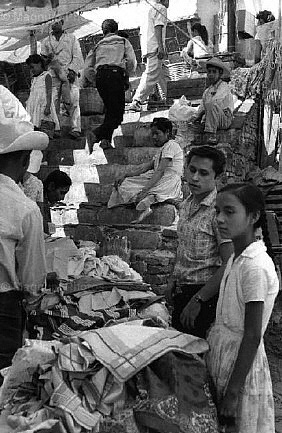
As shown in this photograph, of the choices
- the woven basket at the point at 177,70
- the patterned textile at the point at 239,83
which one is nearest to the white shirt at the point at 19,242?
the patterned textile at the point at 239,83

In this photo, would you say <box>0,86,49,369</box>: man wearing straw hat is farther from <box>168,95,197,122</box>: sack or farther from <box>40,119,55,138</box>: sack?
<box>40,119,55,138</box>: sack

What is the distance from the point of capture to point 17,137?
121 inches

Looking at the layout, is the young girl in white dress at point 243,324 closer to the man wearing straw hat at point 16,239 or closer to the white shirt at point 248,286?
the white shirt at point 248,286

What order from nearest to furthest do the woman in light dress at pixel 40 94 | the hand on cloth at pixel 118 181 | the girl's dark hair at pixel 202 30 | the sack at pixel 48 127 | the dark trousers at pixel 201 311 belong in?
the dark trousers at pixel 201 311 < the hand on cloth at pixel 118 181 < the woman in light dress at pixel 40 94 < the sack at pixel 48 127 < the girl's dark hair at pixel 202 30

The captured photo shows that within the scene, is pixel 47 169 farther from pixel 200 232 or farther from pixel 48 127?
pixel 200 232

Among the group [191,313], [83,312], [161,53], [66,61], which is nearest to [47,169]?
[66,61]

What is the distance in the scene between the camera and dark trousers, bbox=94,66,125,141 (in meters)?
9.72

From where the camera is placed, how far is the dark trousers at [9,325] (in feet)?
10.1

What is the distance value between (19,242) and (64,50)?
28.6ft

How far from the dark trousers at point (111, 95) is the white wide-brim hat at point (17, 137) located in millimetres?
6670

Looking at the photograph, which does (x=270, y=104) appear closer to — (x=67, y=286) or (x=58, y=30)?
(x=58, y=30)

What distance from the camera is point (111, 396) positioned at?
93.7 inches

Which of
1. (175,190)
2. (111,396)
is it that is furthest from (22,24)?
(111,396)

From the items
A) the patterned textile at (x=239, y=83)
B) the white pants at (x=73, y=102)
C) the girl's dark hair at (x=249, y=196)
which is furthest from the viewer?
the white pants at (x=73, y=102)
